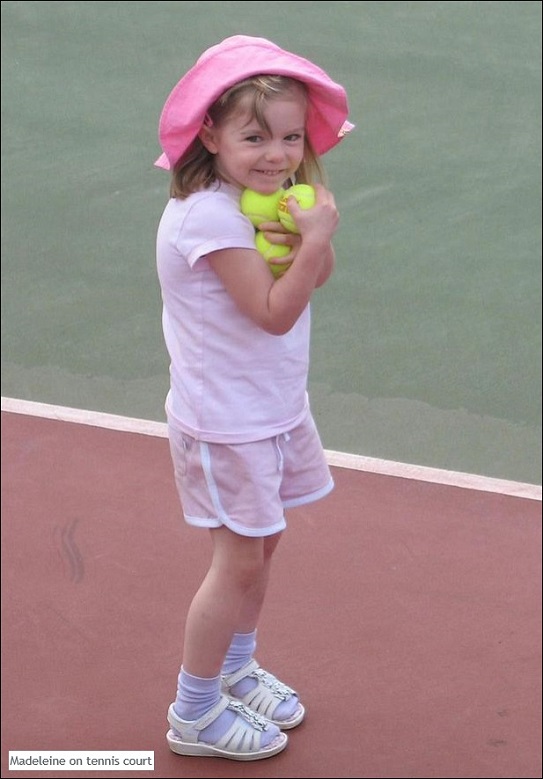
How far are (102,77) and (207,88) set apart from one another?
18.4 ft

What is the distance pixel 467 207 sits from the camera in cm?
676

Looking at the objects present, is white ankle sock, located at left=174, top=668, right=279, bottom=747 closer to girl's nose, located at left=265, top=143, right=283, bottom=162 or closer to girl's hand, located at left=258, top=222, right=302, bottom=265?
girl's hand, located at left=258, top=222, right=302, bottom=265

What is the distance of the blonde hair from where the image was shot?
9.29 ft

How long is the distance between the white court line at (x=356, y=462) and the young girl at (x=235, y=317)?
54.1 inches

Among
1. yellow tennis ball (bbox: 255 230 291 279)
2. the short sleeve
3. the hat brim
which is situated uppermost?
the hat brim

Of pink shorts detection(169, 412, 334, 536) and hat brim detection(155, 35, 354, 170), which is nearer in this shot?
hat brim detection(155, 35, 354, 170)

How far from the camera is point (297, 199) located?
2906 mm

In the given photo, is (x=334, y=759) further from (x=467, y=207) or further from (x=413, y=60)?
(x=413, y=60)

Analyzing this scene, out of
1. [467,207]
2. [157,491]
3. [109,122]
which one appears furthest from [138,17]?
[157,491]

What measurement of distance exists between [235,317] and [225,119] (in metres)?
0.43

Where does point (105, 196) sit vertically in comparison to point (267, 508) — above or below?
below

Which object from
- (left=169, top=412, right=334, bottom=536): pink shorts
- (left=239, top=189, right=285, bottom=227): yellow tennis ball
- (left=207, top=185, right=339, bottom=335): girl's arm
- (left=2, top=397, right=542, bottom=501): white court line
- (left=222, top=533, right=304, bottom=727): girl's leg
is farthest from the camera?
(left=2, top=397, right=542, bottom=501): white court line

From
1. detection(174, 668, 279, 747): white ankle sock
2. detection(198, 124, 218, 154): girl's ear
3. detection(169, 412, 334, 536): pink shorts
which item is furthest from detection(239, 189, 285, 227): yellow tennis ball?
detection(174, 668, 279, 747): white ankle sock

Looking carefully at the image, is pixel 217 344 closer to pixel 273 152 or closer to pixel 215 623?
pixel 273 152
